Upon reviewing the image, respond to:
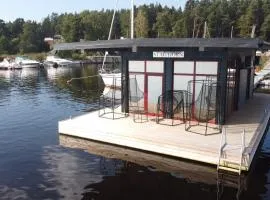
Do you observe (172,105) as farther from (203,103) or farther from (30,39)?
(30,39)

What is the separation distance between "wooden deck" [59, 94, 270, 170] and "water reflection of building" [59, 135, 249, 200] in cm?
37

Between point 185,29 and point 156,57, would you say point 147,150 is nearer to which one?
point 156,57

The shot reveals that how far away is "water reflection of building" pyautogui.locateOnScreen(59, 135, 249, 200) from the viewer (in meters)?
9.95

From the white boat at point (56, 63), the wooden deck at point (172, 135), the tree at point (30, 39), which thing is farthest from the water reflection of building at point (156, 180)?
the tree at point (30, 39)

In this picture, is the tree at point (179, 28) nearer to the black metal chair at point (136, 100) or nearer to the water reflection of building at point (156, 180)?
the black metal chair at point (136, 100)

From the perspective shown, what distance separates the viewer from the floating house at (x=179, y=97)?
1263 centimetres

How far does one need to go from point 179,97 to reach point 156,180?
5.51 metres

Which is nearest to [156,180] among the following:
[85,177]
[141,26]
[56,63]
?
[85,177]

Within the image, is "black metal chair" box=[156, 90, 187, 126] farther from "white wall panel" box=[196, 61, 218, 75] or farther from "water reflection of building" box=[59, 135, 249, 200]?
"water reflection of building" box=[59, 135, 249, 200]

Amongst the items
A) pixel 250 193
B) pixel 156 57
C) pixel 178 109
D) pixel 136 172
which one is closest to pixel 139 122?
pixel 178 109

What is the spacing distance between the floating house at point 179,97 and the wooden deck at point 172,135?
0.04 m

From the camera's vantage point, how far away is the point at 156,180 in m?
10.9

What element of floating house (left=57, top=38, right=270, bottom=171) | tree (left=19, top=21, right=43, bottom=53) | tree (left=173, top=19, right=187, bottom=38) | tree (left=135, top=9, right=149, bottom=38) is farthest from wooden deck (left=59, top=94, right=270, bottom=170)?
tree (left=19, top=21, right=43, bottom=53)

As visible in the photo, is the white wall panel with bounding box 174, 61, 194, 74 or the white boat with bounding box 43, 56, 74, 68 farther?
the white boat with bounding box 43, 56, 74, 68
